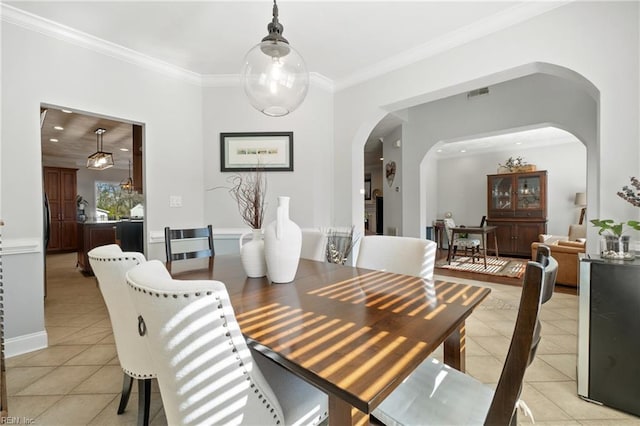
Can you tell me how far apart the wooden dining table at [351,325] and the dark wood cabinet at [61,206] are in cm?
853

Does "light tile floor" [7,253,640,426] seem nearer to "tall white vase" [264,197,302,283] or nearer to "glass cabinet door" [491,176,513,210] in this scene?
"tall white vase" [264,197,302,283]

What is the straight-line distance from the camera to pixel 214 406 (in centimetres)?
70

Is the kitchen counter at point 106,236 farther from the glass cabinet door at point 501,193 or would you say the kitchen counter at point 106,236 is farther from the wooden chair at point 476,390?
the glass cabinet door at point 501,193

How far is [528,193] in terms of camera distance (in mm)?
6348

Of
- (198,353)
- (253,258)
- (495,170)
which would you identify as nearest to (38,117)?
(253,258)

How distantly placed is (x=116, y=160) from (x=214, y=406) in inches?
379

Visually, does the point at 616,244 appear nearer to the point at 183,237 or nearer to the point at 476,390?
the point at 476,390

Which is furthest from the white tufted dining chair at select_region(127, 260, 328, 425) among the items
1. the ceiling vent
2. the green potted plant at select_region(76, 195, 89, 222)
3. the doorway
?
the green potted plant at select_region(76, 195, 89, 222)

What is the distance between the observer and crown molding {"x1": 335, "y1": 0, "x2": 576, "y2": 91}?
2.14 m

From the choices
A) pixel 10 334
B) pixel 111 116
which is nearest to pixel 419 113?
pixel 111 116

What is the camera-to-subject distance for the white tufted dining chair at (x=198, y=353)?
0.64m

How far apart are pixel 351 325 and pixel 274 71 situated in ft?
4.44

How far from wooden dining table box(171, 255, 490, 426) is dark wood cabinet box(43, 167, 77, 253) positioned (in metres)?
8.53

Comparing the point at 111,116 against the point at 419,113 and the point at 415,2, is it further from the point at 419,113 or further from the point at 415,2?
the point at 419,113
